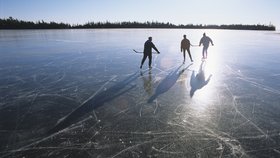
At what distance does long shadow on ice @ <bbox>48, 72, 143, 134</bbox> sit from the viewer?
3.84m

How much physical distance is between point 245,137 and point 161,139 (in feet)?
4.16

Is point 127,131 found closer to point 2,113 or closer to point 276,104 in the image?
point 2,113

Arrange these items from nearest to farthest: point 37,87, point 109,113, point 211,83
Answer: point 109,113 → point 37,87 → point 211,83

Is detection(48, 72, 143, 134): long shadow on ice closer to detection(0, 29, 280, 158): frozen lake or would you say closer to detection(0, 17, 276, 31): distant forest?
detection(0, 29, 280, 158): frozen lake

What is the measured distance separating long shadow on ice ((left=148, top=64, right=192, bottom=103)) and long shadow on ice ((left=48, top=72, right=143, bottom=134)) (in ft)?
2.59

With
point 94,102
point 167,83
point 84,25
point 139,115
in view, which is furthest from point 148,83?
point 84,25

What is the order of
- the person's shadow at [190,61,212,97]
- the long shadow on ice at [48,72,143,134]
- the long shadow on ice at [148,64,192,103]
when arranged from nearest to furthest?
1. the long shadow on ice at [48,72,143,134]
2. the long shadow on ice at [148,64,192,103]
3. the person's shadow at [190,61,212,97]

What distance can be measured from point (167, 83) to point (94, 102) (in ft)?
7.79

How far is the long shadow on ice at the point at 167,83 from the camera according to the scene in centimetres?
542

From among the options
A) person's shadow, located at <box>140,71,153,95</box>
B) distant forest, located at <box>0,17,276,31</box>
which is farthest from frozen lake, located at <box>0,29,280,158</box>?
distant forest, located at <box>0,17,276,31</box>

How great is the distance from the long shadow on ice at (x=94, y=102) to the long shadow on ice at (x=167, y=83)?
790mm

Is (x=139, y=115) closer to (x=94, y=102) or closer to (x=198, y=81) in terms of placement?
(x=94, y=102)

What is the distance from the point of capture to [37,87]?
5965mm

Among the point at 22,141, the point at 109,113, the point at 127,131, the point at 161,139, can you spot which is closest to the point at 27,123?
the point at 22,141
